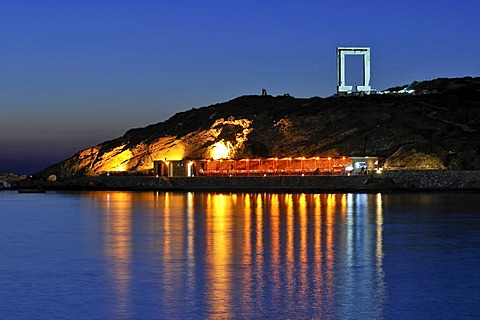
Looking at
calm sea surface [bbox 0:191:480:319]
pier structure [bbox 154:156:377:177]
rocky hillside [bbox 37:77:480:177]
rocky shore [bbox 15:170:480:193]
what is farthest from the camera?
→ rocky hillside [bbox 37:77:480:177]

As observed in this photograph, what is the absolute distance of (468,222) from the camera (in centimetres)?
3394

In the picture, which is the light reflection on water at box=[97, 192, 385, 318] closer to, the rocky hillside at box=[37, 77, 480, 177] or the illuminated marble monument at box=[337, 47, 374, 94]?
the rocky hillside at box=[37, 77, 480, 177]

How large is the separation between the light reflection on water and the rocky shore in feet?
119

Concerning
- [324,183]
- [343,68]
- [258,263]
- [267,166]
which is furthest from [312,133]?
[258,263]

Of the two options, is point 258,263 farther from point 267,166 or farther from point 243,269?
point 267,166

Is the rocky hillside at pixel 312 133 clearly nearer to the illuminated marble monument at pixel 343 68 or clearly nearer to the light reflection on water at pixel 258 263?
the illuminated marble monument at pixel 343 68

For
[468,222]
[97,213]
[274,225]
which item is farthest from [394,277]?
[97,213]

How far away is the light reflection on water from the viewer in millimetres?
15055

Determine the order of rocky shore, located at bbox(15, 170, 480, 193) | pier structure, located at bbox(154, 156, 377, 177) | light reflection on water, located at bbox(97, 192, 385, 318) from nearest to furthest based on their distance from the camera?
light reflection on water, located at bbox(97, 192, 385, 318) < rocky shore, located at bbox(15, 170, 480, 193) < pier structure, located at bbox(154, 156, 377, 177)

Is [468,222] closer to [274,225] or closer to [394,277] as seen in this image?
[274,225]

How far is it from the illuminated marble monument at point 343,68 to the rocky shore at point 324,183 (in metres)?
31.5

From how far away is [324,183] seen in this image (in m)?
76.4

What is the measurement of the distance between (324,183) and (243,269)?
57.5 metres

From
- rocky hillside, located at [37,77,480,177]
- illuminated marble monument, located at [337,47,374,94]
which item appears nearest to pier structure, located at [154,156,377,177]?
rocky hillside, located at [37,77,480,177]
